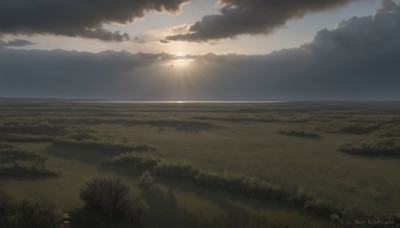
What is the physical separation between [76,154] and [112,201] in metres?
14.5

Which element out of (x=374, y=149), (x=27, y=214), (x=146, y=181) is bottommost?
(x=146, y=181)

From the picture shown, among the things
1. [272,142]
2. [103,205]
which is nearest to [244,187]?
[103,205]

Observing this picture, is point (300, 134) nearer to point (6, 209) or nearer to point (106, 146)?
point (106, 146)

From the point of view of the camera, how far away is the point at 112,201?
11.6m

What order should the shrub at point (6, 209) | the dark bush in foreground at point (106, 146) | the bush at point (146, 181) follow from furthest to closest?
the dark bush in foreground at point (106, 146), the bush at point (146, 181), the shrub at point (6, 209)

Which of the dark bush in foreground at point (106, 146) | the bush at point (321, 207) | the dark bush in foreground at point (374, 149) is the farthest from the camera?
the dark bush in foreground at point (106, 146)

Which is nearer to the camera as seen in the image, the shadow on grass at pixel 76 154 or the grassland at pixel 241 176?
the grassland at pixel 241 176

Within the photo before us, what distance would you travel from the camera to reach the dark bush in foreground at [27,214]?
30.8 feet

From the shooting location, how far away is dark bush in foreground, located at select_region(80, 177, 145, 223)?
11.3 m

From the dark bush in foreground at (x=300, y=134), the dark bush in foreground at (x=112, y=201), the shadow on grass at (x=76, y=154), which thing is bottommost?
the shadow on grass at (x=76, y=154)

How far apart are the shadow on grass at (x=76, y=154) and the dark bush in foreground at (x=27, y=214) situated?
38.4ft

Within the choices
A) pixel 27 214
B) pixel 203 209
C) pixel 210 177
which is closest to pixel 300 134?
pixel 210 177

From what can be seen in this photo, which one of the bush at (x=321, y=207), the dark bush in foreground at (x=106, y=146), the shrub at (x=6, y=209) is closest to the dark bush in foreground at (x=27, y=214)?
the shrub at (x=6, y=209)

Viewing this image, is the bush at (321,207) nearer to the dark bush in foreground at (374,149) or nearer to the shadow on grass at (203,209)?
the shadow on grass at (203,209)
